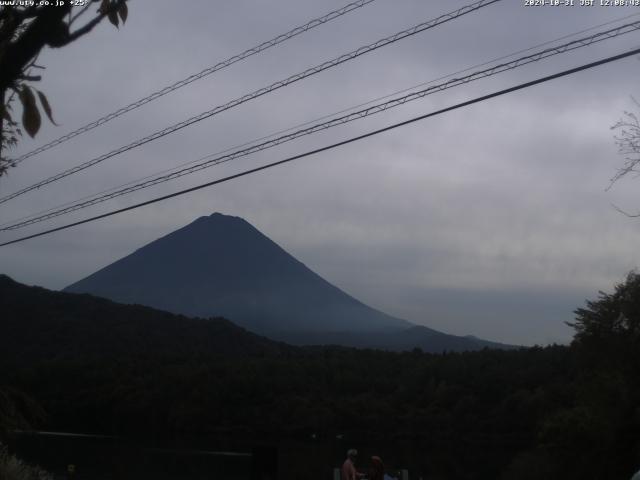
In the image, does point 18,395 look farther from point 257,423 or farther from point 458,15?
point 257,423

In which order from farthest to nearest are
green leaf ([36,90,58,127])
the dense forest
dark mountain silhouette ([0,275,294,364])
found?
dark mountain silhouette ([0,275,294,364])
the dense forest
green leaf ([36,90,58,127])

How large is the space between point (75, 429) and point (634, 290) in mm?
39462

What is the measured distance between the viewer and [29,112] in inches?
137

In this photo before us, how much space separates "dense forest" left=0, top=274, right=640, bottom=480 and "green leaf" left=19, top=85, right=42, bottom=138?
35360mm

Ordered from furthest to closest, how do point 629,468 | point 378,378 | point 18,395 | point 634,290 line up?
point 378,378, point 634,290, point 629,468, point 18,395

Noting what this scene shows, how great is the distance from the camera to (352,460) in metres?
12.4

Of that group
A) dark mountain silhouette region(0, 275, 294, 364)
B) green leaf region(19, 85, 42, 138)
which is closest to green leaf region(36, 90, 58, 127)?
green leaf region(19, 85, 42, 138)

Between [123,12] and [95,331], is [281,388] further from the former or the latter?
[123,12]

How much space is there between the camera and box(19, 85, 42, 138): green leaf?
3.47 metres

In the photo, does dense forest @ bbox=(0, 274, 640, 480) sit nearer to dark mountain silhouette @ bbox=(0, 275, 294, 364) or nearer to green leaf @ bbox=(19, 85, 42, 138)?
dark mountain silhouette @ bbox=(0, 275, 294, 364)

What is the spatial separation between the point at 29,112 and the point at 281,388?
6820cm

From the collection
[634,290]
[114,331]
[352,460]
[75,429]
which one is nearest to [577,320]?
[634,290]

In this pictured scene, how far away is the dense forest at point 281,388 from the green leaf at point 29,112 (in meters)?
35.4

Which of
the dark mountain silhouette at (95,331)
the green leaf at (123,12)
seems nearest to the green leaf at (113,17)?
the green leaf at (123,12)
